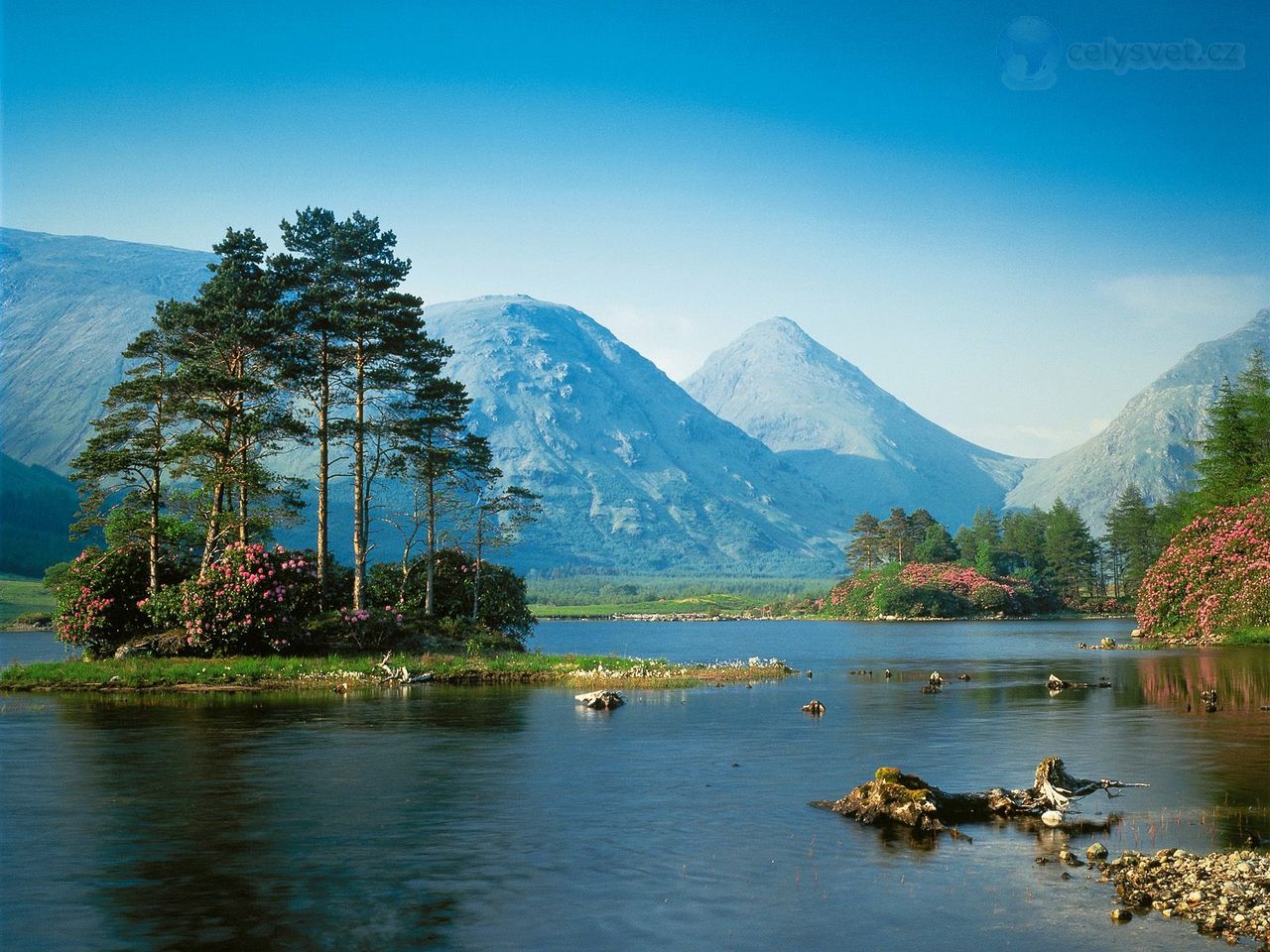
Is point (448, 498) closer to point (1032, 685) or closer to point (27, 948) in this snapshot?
point (1032, 685)

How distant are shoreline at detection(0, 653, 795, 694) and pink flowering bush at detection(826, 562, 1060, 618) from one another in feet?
407

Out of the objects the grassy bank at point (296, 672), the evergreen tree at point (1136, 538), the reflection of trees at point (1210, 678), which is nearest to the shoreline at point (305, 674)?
the grassy bank at point (296, 672)

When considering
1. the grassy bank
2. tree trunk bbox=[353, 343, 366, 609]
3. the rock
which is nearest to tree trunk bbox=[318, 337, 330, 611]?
tree trunk bbox=[353, 343, 366, 609]

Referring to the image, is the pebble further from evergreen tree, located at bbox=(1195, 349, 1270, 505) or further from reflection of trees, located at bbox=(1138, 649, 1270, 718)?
evergreen tree, located at bbox=(1195, 349, 1270, 505)

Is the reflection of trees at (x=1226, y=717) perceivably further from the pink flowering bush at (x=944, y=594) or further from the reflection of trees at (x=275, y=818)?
the pink flowering bush at (x=944, y=594)

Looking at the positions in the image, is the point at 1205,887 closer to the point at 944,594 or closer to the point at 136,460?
the point at 136,460

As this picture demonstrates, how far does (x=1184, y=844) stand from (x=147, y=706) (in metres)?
39.2

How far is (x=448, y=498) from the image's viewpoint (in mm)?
70500

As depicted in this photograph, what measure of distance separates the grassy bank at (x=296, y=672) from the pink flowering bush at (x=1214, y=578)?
4167 centimetres

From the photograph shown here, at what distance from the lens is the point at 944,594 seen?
17700cm

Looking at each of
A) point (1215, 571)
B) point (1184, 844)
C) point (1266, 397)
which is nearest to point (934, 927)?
point (1184, 844)

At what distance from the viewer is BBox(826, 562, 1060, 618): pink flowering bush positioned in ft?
582

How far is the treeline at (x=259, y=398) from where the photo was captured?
185 ft

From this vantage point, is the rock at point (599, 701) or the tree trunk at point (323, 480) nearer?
the rock at point (599, 701)
